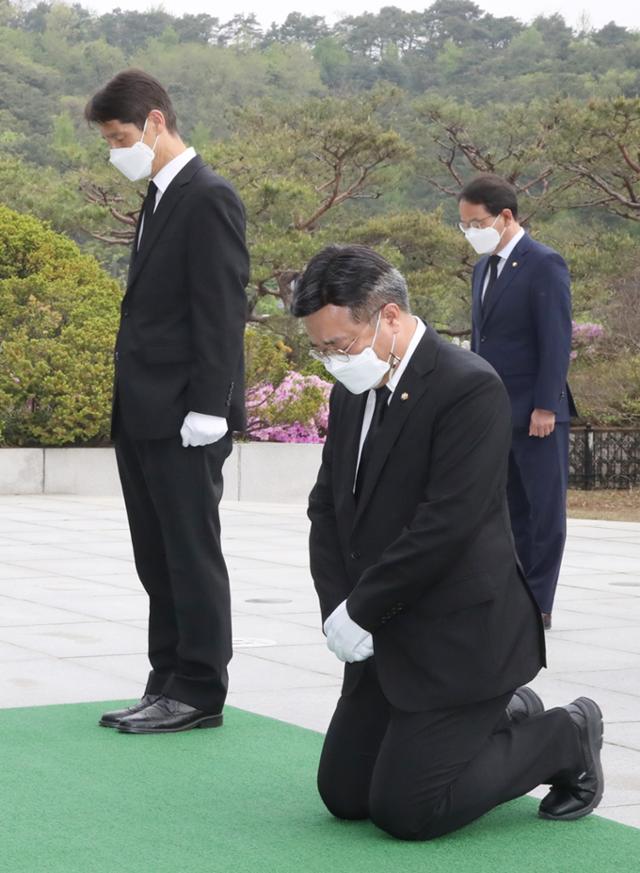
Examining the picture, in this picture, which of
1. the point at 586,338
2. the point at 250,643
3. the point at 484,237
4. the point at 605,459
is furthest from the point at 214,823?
the point at 586,338

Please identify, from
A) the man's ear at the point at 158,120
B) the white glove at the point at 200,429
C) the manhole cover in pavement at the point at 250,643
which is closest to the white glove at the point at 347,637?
the white glove at the point at 200,429

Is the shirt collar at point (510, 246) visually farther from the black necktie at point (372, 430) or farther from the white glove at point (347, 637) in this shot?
the white glove at point (347, 637)

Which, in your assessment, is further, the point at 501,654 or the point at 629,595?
the point at 629,595

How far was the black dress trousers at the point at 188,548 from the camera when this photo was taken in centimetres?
455

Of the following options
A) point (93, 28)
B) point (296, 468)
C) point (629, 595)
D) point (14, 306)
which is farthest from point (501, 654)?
point (93, 28)

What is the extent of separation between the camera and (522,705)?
385cm

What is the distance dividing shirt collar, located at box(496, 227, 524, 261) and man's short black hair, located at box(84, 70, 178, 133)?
2188 millimetres

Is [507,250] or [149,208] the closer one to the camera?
[149,208]

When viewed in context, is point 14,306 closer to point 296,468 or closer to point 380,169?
point 296,468

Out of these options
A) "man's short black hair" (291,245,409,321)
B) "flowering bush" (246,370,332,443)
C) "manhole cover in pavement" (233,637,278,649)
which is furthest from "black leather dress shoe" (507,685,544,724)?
"flowering bush" (246,370,332,443)

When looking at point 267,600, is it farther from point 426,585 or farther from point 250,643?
point 426,585

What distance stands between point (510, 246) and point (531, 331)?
0.36m

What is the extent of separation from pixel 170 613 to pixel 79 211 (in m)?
18.8

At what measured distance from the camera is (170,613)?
4.73 metres
